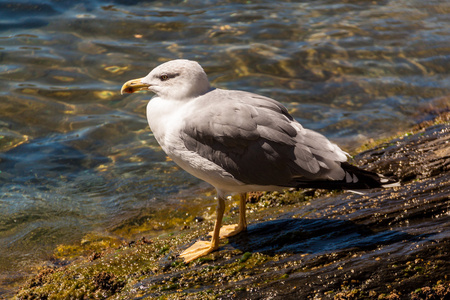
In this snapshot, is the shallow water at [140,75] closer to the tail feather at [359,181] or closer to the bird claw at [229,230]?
the bird claw at [229,230]

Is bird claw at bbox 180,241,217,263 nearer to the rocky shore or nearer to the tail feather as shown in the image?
the rocky shore

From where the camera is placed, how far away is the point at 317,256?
437 cm

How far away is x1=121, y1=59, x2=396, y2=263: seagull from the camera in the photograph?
15.1ft

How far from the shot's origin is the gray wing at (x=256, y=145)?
4.66 meters

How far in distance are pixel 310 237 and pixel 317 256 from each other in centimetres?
40

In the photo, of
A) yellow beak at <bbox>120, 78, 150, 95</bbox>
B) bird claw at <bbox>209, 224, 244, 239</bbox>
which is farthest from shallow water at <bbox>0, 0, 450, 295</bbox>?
yellow beak at <bbox>120, 78, 150, 95</bbox>

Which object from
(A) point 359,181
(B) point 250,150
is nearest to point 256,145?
(B) point 250,150

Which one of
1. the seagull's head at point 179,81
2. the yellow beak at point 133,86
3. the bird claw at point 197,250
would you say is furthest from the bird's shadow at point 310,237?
the yellow beak at point 133,86

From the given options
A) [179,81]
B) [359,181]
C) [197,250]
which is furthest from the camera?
[179,81]

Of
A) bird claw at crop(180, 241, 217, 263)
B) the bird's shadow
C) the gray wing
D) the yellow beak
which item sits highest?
the yellow beak

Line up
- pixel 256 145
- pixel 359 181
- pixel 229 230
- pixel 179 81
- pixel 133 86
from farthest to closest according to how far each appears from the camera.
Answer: pixel 133 86 → pixel 229 230 → pixel 179 81 → pixel 256 145 → pixel 359 181

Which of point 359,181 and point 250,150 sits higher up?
point 250,150

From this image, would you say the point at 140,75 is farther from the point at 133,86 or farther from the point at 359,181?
the point at 359,181

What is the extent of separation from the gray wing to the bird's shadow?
0.50m
